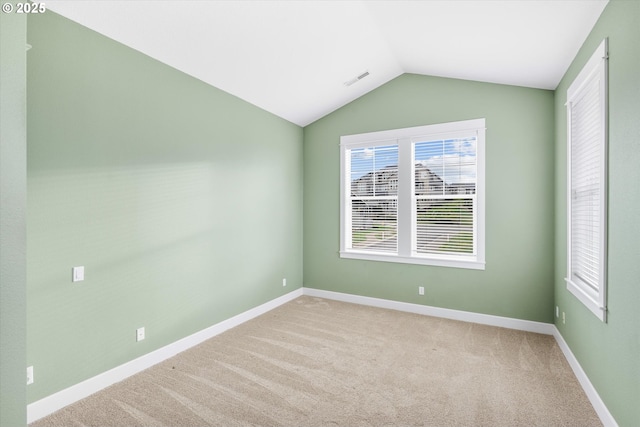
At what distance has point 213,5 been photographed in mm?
2418

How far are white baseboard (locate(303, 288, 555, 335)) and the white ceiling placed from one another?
2.72m

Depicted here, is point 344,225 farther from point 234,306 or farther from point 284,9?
point 284,9

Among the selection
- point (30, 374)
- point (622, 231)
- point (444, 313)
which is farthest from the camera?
point (444, 313)

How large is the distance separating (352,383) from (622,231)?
6.90 ft

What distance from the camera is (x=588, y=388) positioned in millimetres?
2342

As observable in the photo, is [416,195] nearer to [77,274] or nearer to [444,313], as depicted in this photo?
[444,313]

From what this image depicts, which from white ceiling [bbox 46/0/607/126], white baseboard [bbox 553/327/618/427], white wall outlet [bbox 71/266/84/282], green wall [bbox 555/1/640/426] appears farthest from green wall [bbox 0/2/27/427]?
white baseboard [bbox 553/327/618/427]

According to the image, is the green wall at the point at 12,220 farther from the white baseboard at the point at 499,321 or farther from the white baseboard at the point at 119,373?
the white baseboard at the point at 499,321

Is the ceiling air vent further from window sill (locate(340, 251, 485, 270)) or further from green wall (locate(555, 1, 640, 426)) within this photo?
window sill (locate(340, 251, 485, 270))

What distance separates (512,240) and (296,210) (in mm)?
2995

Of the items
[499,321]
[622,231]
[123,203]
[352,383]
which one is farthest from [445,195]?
[123,203]

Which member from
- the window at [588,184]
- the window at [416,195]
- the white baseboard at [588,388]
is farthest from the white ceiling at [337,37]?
the white baseboard at [588,388]

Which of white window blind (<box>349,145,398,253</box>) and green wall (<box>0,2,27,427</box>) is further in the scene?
white window blind (<box>349,145,398,253</box>)

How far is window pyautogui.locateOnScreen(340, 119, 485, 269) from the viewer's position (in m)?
3.97
